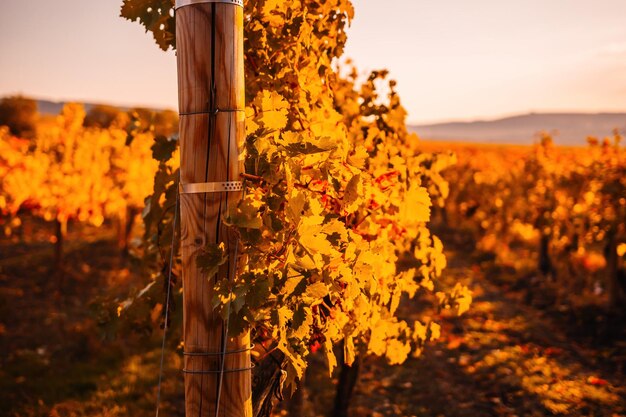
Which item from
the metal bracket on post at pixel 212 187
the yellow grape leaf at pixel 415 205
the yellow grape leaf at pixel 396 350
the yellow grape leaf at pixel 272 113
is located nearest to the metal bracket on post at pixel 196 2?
the yellow grape leaf at pixel 272 113

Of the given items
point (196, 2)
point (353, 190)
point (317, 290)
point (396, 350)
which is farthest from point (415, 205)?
point (196, 2)

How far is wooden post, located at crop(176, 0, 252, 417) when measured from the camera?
214cm

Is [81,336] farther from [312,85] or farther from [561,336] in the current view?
[561,336]

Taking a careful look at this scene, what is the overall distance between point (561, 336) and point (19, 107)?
40.8m

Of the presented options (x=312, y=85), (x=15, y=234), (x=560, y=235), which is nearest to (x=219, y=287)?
(x=312, y=85)

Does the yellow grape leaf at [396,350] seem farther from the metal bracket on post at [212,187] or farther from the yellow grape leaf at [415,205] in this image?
the metal bracket on post at [212,187]

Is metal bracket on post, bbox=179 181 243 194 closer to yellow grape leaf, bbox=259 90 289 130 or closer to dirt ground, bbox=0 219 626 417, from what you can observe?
yellow grape leaf, bbox=259 90 289 130

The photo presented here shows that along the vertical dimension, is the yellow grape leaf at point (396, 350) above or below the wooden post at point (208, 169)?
below

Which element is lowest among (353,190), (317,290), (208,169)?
(317,290)

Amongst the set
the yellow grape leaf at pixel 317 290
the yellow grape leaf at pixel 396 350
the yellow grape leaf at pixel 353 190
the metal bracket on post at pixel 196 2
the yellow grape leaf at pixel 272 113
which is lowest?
the yellow grape leaf at pixel 396 350

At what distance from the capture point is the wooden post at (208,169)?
7.04 ft

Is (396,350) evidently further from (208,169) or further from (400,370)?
(400,370)

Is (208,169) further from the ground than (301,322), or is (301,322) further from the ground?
(208,169)

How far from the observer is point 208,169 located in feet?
7.09
